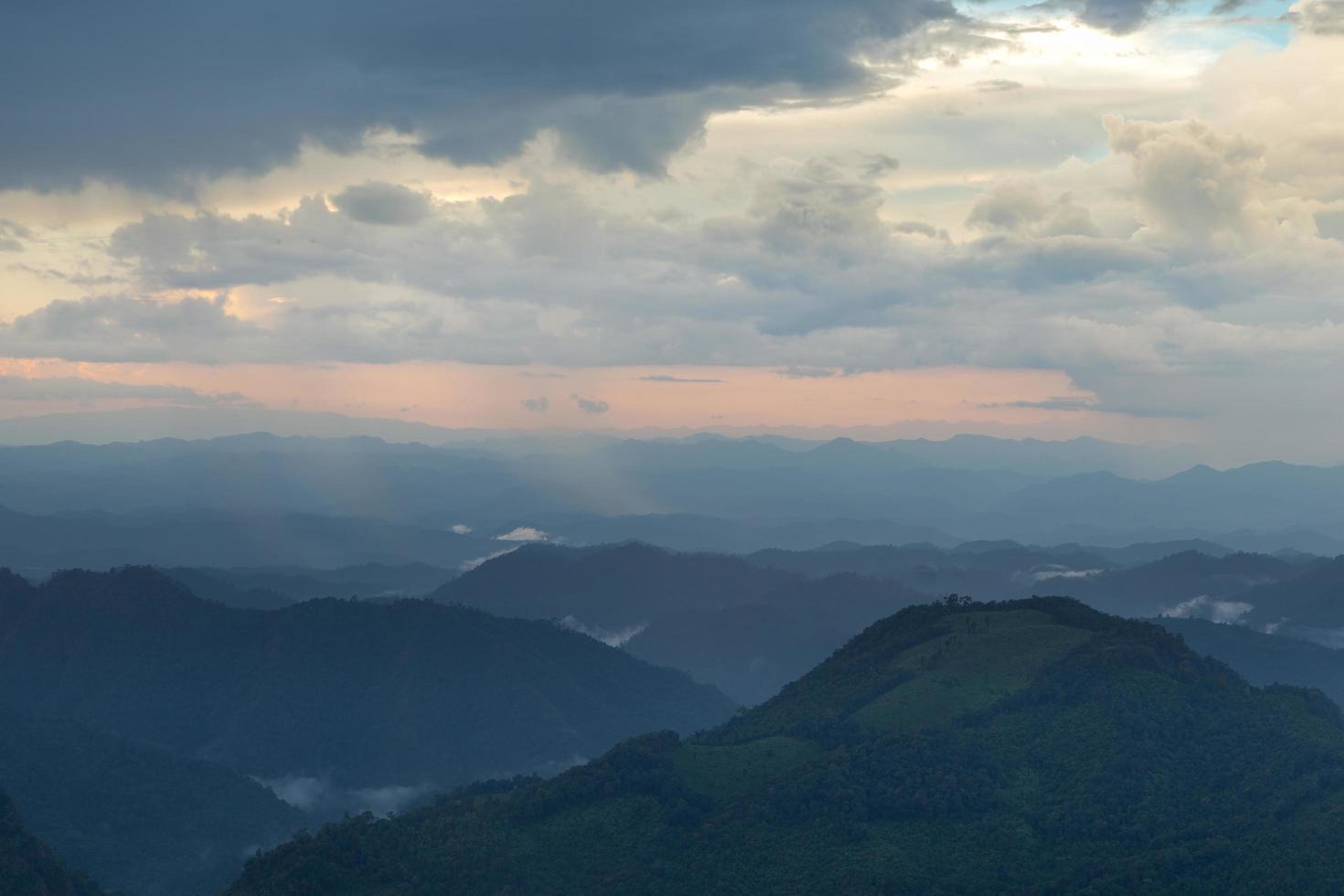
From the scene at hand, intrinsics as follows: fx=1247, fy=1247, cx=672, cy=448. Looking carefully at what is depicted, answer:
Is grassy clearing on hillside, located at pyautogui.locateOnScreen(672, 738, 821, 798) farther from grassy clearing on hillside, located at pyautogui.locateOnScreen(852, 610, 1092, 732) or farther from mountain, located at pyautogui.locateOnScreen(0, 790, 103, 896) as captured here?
mountain, located at pyautogui.locateOnScreen(0, 790, 103, 896)

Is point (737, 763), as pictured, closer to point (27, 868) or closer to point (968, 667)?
point (968, 667)

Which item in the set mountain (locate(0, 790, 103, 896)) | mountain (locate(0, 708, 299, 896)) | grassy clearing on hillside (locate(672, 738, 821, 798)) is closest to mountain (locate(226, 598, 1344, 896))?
grassy clearing on hillside (locate(672, 738, 821, 798))

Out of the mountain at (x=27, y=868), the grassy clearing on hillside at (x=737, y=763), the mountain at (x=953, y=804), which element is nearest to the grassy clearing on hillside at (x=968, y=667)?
the mountain at (x=953, y=804)

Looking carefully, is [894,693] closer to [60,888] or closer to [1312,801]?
[1312,801]

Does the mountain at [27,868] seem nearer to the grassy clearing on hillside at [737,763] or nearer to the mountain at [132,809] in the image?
the mountain at [132,809]

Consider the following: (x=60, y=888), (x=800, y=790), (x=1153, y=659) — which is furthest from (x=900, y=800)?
(x=60, y=888)

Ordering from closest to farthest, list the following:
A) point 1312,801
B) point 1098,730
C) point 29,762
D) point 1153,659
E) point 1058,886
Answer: point 1058,886
point 1312,801
point 1098,730
point 1153,659
point 29,762
